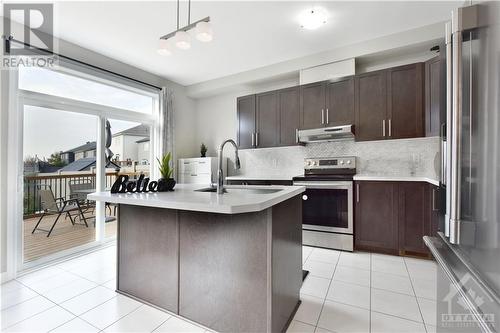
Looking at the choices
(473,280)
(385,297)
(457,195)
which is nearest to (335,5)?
(457,195)

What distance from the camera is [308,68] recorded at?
3537mm

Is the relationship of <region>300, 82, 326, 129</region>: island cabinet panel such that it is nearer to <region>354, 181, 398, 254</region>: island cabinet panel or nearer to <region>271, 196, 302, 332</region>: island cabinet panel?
<region>354, 181, 398, 254</region>: island cabinet panel

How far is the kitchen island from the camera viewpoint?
1.37m

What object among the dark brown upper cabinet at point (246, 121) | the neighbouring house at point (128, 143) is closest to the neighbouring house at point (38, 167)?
the neighbouring house at point (128, 143)

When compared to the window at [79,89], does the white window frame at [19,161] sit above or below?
below

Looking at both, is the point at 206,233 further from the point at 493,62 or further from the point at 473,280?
the point at 493,62

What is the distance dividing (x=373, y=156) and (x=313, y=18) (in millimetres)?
2085

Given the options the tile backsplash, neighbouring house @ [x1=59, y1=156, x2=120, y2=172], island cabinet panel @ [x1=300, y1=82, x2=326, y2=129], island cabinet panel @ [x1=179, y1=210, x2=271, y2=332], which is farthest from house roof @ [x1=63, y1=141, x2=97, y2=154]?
island cabinet panel @ [x1=300, y1=82, x2=326, y2=129]

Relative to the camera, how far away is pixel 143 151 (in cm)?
407

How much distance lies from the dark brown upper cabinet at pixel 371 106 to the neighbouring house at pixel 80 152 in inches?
151

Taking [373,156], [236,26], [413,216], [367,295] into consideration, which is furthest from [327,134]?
[367,295]

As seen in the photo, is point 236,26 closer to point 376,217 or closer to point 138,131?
point 138,131

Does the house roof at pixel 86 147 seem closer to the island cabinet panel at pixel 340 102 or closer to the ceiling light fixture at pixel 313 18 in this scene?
the ceiling light fixture at pixel 313 18

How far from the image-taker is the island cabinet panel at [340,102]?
10.6ft
